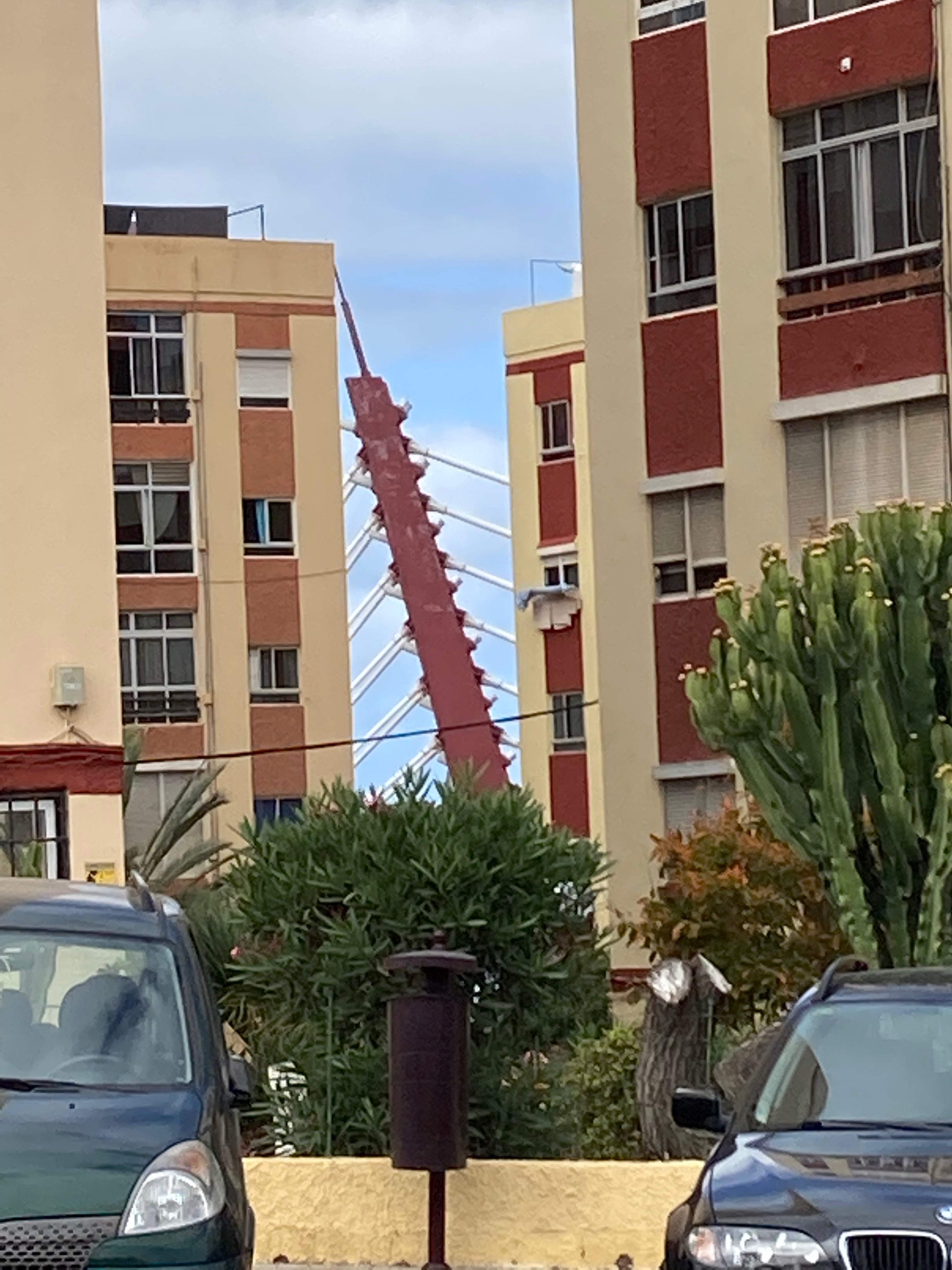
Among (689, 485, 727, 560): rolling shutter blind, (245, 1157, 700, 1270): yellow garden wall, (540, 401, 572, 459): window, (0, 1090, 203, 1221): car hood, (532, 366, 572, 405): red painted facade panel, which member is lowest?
(245, 1157, 700, 1270): yellow garden wall

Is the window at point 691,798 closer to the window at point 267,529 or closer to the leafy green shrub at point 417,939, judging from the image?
the leafy green shrub at point 417,939

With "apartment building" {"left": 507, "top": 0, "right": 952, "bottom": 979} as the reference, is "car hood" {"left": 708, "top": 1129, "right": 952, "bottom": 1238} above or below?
below

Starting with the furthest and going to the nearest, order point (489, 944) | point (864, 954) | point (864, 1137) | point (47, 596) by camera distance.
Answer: point (47, 596) < point (864, 954) < point (489, 944) < point (864, 1137)

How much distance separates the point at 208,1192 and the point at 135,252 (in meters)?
44.1

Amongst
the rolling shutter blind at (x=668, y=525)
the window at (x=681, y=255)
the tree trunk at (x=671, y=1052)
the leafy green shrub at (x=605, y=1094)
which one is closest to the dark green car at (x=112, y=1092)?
the tree trunk at (x=671, y=1052)

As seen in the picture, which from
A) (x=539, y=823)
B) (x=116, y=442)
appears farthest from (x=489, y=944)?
(x=116, y=442)

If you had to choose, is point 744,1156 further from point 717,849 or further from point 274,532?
point 274,532

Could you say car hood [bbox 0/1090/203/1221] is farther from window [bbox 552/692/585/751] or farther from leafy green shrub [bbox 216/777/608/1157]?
window [bbox 552/692/585/751]

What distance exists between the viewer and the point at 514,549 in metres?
54.8

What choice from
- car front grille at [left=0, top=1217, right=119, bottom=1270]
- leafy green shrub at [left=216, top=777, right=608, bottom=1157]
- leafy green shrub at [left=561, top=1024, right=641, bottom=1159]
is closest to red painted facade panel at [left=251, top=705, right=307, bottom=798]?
leafy green shrub at [left=561, top=1024, right=641, bottom=1159]

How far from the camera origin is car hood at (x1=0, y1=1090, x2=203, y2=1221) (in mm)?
8578

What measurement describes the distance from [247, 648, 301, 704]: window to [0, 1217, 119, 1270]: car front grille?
144 feet

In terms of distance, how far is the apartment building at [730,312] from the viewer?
2816 cm

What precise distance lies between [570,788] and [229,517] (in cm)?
874
